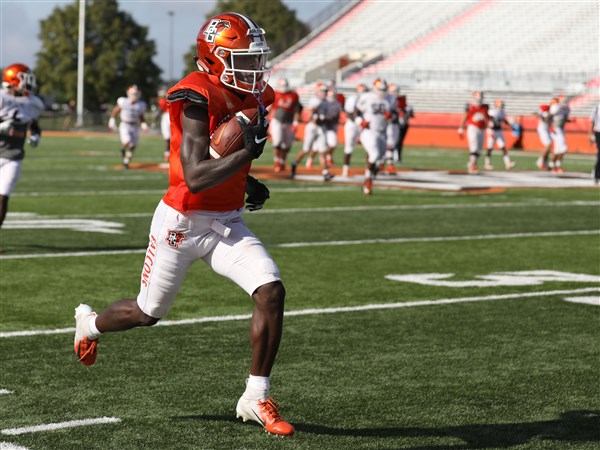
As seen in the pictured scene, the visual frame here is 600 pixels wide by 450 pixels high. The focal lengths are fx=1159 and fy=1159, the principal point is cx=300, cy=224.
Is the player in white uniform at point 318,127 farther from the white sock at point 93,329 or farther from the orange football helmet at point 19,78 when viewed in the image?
the white sock at point 93,329

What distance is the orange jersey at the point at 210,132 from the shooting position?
15.6 ft

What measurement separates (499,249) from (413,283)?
2.60 m

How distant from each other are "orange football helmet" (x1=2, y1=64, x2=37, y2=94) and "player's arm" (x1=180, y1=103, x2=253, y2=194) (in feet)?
21.5

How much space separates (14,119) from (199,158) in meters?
6.57

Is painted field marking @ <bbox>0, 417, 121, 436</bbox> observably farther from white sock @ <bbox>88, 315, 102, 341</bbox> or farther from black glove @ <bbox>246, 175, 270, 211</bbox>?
black glove @ <bbox>246, 175, 270, 211</bbox>

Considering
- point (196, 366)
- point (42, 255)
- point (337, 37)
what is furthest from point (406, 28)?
point (196, 366)

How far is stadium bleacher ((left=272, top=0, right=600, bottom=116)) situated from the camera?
151 feet

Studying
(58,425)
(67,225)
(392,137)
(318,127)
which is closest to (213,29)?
(58,425)

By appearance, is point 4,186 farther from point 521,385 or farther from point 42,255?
point 521,385

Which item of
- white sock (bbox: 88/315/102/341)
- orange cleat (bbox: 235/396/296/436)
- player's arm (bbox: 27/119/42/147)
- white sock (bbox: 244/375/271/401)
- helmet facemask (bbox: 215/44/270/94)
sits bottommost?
orange cleat (bbox: 235/396/296/436)

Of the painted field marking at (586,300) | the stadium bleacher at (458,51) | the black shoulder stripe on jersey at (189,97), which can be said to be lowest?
the painted field marking at (586,300)

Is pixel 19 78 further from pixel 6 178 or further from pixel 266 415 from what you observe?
pixel 266 415

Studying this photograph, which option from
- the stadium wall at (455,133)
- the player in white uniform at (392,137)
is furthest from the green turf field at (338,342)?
the stadium wall at (455,133)

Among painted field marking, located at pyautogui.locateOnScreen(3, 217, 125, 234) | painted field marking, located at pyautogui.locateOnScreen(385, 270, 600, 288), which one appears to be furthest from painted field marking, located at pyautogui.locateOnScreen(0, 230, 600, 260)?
painted field marking, located at pyautogui.locateOnScreen(385, 270, 600, 288)
